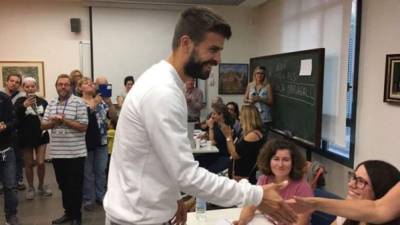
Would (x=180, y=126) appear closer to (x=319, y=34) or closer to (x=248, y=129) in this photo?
(x=248, y=129)

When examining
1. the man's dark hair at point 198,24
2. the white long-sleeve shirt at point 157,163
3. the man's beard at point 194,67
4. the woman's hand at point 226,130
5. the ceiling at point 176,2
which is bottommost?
the woman's hand at point 226,130

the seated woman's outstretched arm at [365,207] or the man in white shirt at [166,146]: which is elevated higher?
the man in white shirt at [166,146]

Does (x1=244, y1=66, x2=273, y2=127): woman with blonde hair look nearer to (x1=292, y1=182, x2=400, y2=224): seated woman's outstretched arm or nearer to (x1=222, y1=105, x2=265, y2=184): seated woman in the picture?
(x1=222, y1=105, x2=265, y2=184): seated woman

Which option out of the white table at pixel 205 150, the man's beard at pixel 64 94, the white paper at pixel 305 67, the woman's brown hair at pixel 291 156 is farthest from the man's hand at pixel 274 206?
the white paper at pixel 305 67

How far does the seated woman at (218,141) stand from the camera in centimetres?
452

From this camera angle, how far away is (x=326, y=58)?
4.26m

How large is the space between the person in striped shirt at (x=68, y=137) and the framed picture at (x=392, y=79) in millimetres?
2718

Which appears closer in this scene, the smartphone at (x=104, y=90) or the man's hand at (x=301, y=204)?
the man's hand at (x=301, y=204)

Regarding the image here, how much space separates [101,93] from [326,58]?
2.65 m

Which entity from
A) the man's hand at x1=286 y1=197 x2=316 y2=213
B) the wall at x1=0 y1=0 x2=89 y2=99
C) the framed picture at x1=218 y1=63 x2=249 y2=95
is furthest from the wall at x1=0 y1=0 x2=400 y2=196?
the man's hand at x1=286 y1=197 x2=316 y2=213

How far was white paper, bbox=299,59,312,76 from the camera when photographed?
4203 mm

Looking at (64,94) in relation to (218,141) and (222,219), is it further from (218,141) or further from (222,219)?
(222,219)

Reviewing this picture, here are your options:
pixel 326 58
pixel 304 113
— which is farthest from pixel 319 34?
pixel 304 113

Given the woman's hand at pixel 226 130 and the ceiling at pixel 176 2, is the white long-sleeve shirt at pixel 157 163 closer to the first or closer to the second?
the woman's hand at pixel 226 130
